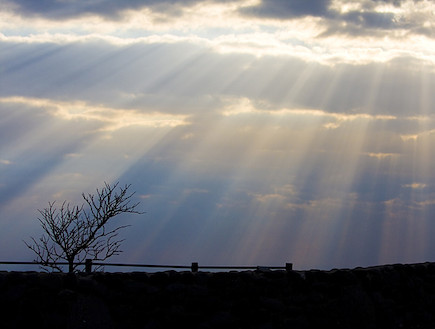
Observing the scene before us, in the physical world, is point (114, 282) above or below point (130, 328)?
above

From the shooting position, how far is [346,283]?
8.23 m

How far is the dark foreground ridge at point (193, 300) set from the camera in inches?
280

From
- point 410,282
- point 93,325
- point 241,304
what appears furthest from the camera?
point 410,282

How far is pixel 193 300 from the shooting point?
24.4ft

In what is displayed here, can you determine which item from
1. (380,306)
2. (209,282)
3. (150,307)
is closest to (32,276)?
(150,307)

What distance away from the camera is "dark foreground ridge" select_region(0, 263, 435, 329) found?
7.11m

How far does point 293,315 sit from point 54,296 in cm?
310

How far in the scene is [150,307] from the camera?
732cm

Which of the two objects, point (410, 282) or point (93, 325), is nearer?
point (93, 325)

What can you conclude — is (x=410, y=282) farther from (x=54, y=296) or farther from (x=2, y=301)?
(x=2, y=301)

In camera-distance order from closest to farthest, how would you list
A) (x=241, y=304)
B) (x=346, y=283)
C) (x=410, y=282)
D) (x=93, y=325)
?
(x=93, y=325)
(x=241, y=304)
(x=346, y=283)
(x=410, y=282)

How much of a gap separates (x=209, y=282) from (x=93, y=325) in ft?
5.11

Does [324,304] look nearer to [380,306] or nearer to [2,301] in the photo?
[380,306]

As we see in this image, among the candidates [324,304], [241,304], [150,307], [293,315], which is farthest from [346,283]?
[150,307]
